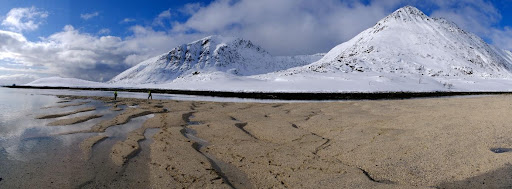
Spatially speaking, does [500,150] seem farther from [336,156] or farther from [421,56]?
[421,56]

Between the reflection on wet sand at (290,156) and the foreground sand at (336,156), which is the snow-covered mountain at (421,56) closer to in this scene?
the foreground sand at (336,156)

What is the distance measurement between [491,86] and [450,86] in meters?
15.3

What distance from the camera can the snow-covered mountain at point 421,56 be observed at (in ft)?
440

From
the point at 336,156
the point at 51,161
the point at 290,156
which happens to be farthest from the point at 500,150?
the point at 51,161

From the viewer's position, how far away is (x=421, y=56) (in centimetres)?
15425

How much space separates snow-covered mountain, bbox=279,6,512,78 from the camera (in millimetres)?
134125

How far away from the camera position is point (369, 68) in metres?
137

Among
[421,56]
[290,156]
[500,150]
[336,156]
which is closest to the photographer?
[500,150]

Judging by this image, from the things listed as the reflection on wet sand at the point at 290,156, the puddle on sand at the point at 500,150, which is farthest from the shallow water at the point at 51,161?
the puddle on sand at the point at 500,150

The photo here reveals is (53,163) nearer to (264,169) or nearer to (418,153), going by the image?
(264,169)

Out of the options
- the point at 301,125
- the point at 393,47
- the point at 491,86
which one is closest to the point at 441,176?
the point at 301,125

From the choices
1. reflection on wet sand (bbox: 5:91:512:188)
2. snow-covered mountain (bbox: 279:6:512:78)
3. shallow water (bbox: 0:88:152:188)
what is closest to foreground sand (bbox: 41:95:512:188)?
reflection on wet sand (bbox: 5:91:512:188)

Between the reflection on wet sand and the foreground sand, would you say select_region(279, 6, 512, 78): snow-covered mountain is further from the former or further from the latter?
the reflection on wet sand

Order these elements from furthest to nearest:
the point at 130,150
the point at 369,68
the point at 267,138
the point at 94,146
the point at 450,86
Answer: the point at 369,68, the point at 450,86, the point at 267,138, the point at 94,146, the point at 130,150
